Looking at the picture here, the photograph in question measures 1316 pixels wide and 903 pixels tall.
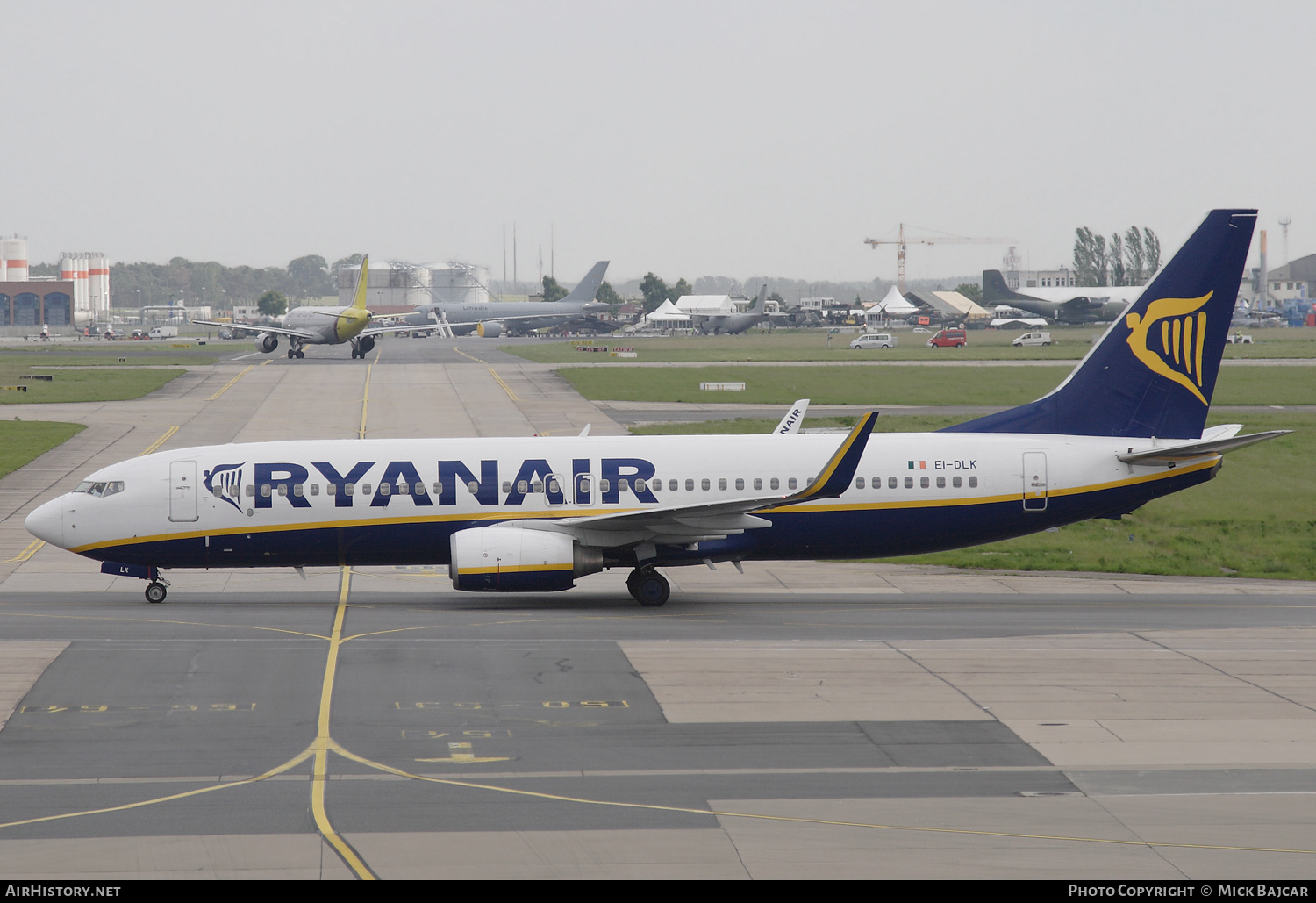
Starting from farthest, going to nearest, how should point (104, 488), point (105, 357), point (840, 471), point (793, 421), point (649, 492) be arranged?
point (105, 357) → point (793, 421) → point (649, 492) → point (104, 488) → point (840, 471)

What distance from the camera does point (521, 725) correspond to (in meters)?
20.5

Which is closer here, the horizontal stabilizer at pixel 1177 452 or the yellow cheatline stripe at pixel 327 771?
the yellow cheatline stripe at pixel 327 771

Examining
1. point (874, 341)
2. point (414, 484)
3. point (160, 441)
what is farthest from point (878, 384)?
point (414, 484)

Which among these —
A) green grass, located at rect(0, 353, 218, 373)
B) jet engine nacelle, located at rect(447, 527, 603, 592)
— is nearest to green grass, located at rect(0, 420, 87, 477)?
jet engine nacelle, located at rect(447, 527, 603, 592)

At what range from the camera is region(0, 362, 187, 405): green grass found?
8131cm

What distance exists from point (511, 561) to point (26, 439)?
41.3m

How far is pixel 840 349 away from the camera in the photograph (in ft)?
471

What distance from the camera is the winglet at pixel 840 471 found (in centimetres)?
2856

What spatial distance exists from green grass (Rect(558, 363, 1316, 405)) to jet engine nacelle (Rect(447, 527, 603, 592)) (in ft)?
166

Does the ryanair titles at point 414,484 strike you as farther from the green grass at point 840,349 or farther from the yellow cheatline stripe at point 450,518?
the green grass at point 840,349

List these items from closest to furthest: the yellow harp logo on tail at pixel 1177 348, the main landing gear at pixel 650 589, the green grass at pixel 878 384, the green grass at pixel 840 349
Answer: the main landing gear at pixel 650 589 < the yellow harp logo on tail at pixel 1177 348 < the green grass at pixel 878 384 < the green grass at pixel 840 349

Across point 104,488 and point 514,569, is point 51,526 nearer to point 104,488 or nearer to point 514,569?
point 104,488

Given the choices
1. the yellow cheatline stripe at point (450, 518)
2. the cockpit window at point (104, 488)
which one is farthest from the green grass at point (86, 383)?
the yellow cheatline stripe at point (450, 518)

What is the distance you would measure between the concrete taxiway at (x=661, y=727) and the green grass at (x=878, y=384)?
1822 inches
